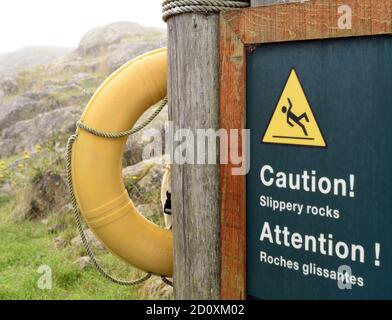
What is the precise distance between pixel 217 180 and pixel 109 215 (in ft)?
2.13

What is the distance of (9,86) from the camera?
42.7 ft

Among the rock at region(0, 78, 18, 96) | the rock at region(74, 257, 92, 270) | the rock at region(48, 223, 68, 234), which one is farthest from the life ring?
the rock at region(0, 78, 18, 96)

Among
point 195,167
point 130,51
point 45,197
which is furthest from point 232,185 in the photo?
point 130,51

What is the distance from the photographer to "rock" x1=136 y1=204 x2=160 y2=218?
472 centimetres

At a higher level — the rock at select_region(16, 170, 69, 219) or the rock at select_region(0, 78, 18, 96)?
the rock at select_region(0, 78, 18, 96)

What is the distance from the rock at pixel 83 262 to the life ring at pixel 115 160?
1.83 m

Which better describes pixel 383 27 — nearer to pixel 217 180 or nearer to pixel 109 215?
pixel 217 180

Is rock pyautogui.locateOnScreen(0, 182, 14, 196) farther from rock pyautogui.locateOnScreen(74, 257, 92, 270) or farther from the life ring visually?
the life ring

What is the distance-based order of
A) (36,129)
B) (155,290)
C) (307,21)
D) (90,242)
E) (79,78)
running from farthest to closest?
(79,78) < (36,129) < (90,242) < (155,290) < (307,21)

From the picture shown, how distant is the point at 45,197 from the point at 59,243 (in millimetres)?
1121

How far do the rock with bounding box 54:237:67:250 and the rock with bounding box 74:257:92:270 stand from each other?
1.98 feet

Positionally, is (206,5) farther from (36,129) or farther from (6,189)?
(36,129)
